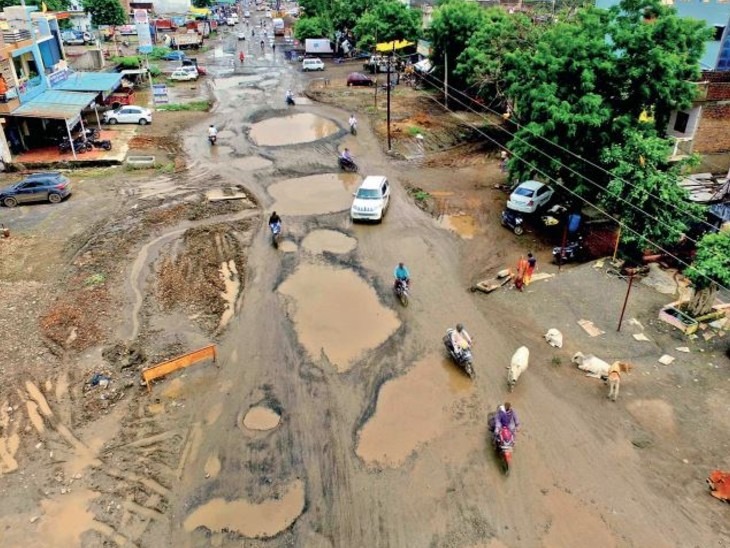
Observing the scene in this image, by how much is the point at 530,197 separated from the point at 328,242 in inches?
364

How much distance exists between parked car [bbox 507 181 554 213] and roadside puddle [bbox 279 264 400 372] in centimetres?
869

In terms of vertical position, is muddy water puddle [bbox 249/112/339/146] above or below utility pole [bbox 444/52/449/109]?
below

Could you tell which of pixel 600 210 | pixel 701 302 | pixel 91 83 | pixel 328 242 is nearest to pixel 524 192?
pixel 600 210

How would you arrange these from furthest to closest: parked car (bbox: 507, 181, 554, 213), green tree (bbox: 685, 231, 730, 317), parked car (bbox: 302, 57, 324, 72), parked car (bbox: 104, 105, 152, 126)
Result: parked car (bbox: 302, 57, 324, 72), parked car (bbox: 104, 105, 152, 126), parked car (bbox: 507, 181, 554, 213), green tree (bbox: 685, 231, 730, 317)

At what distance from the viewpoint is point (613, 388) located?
13.7 meters

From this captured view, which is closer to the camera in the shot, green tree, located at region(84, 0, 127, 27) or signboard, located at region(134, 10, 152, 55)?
signboard, located at region(134, 10, 152, 55)

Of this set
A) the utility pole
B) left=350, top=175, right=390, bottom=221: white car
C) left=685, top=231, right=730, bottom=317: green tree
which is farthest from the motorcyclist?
the utility pole

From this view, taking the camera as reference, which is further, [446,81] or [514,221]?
[446,81]

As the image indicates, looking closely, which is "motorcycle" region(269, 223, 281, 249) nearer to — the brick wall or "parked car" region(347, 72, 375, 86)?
the brick wall

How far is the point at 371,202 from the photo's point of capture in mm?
23922

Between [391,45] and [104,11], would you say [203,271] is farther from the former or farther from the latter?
[104,11]

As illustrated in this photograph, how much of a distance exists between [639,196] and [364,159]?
55.9 ft

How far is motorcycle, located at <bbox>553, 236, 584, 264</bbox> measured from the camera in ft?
67.5

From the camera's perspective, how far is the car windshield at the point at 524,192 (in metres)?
23.8
